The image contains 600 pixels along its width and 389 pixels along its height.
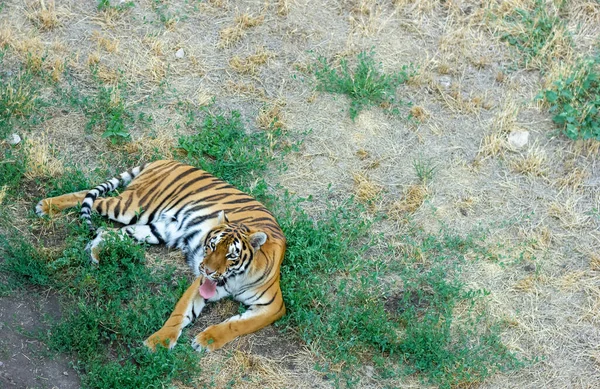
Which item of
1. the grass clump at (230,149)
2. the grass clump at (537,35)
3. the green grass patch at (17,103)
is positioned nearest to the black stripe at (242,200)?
the grass clump at (230,149)

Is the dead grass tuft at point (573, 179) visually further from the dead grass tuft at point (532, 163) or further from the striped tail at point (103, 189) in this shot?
the striped tail at point (103, 189)

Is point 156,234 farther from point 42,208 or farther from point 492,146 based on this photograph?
point 492,146

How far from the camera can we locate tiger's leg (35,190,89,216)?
5871 millimetres

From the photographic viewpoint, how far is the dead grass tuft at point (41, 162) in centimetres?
616

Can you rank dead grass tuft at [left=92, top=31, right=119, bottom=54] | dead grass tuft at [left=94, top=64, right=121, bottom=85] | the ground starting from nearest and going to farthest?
the ground, dead grass tuft at [left=94, top=64, right=121, bottom=85], dead grass tuft at [left=92, top=31, right=119, bottom=54]

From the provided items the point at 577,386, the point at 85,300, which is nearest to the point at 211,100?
the point at 85,300

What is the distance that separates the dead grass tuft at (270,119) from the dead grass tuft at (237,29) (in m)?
0.92

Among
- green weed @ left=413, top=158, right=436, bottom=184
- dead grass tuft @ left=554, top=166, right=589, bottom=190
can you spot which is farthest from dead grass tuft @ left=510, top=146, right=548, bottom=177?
green weed @ left=413, top=158, right=436, bottom=184

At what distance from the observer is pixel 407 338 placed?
213 inches

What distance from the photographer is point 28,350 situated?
5039 mm

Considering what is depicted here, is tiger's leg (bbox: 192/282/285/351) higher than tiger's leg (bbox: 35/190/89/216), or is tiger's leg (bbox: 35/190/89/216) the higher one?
tiger's leg (bbox: 35/190/89/216)

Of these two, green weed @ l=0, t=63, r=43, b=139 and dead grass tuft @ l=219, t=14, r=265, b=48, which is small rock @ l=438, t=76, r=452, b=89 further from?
green weed @ l=0, t=63, r=43, b=139

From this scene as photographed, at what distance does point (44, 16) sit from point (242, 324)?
147 inches

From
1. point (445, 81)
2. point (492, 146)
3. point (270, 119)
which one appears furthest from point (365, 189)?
point (445, 81)
